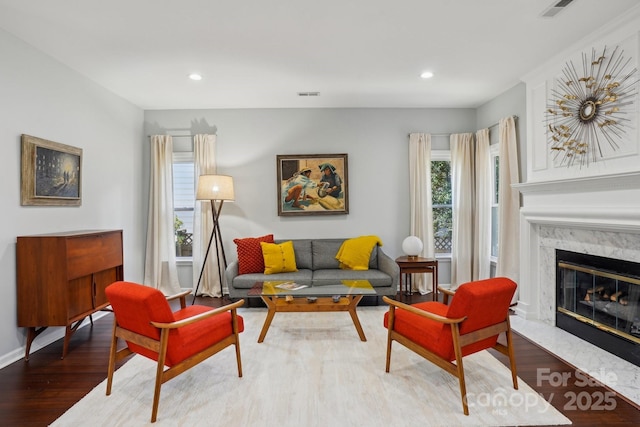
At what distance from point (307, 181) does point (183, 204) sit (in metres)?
1.93

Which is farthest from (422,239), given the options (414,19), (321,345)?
(414,19)

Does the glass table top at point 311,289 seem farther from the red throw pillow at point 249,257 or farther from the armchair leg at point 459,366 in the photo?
the armchair leg at point 459,366

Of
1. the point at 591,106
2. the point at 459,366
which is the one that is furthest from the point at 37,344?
the point at 591,106

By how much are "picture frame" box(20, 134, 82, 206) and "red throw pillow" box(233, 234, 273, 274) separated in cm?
190

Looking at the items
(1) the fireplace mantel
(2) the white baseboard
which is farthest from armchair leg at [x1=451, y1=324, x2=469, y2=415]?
(2) the white baseboard

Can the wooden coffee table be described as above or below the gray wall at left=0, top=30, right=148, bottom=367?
below

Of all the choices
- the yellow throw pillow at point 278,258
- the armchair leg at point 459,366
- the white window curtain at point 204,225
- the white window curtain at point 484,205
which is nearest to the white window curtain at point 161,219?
the white window curtain at point 204,225

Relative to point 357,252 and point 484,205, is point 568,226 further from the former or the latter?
point 357,252

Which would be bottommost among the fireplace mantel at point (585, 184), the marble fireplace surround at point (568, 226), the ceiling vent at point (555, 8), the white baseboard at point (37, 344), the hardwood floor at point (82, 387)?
the hardwood floor at point (82, 387)

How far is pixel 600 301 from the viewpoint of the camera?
307cm

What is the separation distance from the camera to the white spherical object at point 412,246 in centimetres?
470

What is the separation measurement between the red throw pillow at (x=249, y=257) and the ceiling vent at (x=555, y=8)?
382 cm

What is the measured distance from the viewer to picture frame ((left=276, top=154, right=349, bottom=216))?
511 cm

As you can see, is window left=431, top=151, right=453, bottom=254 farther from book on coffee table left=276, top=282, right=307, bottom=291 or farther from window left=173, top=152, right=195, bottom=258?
window left=173, top=152, right=195, bottom=258
